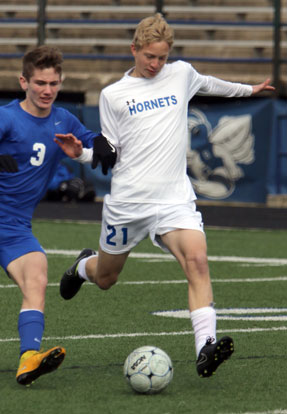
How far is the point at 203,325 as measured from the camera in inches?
234

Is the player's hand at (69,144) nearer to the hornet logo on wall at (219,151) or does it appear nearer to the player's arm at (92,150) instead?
the player's arm at (92,150)

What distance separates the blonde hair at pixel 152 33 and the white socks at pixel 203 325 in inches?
63.7

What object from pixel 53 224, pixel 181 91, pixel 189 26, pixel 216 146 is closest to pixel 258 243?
pixel 53 224

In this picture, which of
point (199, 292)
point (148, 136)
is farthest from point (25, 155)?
point (199, 292)

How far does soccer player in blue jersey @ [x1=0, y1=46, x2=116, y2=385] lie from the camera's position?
5.95 meters

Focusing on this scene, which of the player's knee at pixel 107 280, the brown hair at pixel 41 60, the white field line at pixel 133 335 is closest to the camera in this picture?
the brown hair at pixel 41 60

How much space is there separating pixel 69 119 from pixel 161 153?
0.59 m

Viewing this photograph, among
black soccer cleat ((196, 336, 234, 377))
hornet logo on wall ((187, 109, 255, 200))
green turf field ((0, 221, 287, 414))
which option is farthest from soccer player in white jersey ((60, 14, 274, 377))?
hornet logo on wall ((187, 109, 255, 200))

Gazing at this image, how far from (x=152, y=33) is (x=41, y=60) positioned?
0.72 meters

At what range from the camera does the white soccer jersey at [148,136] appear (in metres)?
6.39

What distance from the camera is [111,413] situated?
519cm

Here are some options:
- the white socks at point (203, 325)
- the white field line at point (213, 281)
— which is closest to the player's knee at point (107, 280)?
the white socks at point (203, 325)

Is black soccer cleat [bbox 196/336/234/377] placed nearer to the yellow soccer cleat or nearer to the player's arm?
the yellow soccer cleat

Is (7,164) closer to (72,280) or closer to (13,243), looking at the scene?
(13,243)
